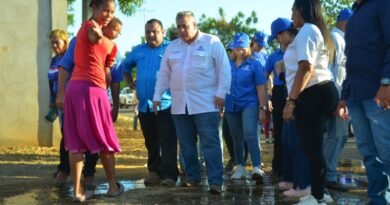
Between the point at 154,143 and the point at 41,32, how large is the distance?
448 cm

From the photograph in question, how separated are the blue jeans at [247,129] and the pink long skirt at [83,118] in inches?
84.4

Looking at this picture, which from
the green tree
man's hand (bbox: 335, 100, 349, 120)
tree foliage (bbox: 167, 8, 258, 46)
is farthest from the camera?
tree foliage (bbox: 167, 8, 258, 46)

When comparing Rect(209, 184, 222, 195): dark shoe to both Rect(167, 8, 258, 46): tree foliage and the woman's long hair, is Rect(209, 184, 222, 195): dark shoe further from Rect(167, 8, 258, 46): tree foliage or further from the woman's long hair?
Rect(167, 8, 258, 46): tree foliage

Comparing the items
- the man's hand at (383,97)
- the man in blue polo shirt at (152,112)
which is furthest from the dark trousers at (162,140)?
the man's hand at (383,97)

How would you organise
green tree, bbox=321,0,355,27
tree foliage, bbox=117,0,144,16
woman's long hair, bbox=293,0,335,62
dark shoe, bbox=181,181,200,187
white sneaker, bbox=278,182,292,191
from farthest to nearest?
1. green tree, bbox=321,0,355,27
2. tree foliage, bbox=117,0,144,16
3. dark shoe, bbox=181,181,200,187
4. white sneaker, bbox=278,182,292,191
5. woman's long hair, bbox=293,0,335,62

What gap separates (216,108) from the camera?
609cm

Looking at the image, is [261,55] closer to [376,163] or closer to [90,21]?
[90,21]

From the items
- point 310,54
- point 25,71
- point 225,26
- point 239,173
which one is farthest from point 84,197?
point 225,26

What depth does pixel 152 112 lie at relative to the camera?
276 inches

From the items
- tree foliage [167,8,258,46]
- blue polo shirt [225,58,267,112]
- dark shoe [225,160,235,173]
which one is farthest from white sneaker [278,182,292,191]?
tree foliage [167,8,258,46]

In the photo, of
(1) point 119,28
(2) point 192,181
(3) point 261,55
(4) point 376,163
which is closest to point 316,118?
(4) point 376,163

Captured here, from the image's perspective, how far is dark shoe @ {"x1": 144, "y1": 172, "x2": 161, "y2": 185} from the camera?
6822mm

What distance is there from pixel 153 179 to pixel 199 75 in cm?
157

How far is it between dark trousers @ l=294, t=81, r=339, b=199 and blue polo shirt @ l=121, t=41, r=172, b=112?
2289mm
